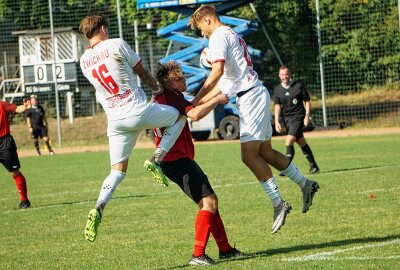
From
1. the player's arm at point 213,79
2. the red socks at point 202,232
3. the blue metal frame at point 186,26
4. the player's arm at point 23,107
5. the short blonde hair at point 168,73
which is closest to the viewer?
the red socks at point 202,232

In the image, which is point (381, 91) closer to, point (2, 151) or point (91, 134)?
point (91, 134)

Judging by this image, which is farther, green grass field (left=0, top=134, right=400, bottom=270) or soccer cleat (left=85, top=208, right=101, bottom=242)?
green grass field (left=0, top=134, right=400, bottom=270)

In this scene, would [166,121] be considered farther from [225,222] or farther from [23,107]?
[23,107]

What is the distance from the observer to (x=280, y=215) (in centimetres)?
864

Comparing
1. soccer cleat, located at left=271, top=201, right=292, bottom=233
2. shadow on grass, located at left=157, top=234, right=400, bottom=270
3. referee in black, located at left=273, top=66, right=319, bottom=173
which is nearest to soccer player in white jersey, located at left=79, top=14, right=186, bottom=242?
shadow on grass, located at left=157, top=234, right=400, bottom=270

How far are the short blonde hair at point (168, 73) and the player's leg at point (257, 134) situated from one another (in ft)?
2.85

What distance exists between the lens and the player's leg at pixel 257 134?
8.65 m

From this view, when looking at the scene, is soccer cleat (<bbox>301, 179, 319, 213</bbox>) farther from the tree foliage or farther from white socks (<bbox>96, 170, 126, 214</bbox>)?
the tree foliage

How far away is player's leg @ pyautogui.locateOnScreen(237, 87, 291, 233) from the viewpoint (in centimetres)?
865

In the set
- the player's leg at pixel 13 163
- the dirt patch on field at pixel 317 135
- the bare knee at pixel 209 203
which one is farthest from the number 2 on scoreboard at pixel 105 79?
the dirt patch on field at pixel 317 135

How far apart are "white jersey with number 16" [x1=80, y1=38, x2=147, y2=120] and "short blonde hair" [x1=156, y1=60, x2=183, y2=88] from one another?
9.5 inches

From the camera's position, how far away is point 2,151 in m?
13.4

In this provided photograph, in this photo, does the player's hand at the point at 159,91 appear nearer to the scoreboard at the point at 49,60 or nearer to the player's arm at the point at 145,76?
the player's arm at the point at 145,76

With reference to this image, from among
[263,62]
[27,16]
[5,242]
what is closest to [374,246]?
[5,242]
